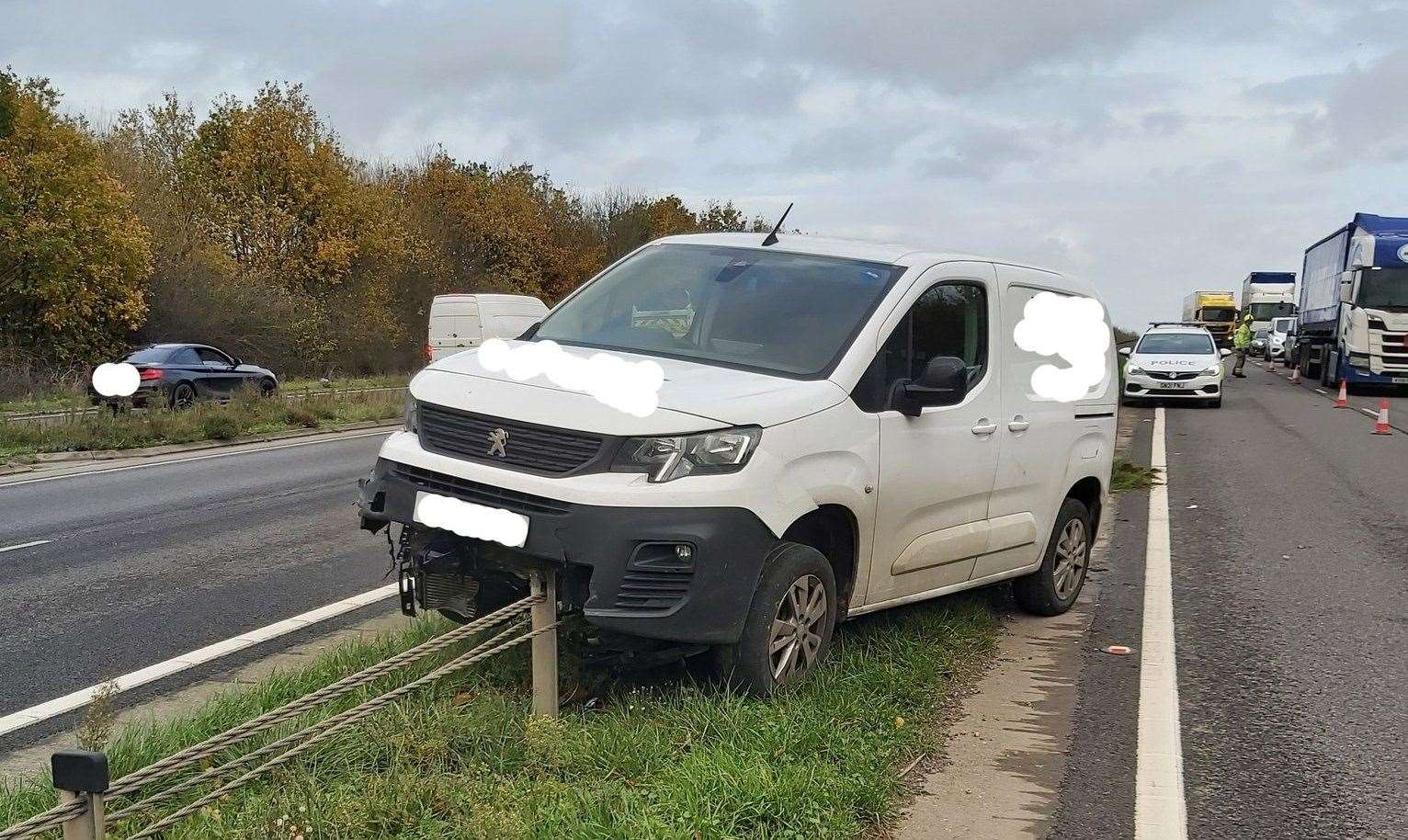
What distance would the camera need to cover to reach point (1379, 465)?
50.6ft

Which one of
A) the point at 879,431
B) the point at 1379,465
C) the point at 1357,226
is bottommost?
the point at 1379,465

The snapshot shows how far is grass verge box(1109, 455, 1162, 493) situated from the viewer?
1328cm

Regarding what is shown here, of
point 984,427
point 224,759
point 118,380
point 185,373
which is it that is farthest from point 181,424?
point 224,759

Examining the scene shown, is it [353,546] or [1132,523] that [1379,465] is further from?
[353,546]

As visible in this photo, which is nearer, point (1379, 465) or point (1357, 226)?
point (1379, 465)

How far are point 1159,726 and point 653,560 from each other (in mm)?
2298

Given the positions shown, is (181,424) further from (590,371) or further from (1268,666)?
(1268,666)

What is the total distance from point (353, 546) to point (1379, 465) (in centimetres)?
1232

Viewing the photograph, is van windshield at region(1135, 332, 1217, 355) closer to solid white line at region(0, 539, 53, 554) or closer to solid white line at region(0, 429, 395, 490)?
solid white line at region(0, 429, 395, 490)

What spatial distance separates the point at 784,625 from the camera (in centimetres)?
495

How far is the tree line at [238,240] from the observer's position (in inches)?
1374

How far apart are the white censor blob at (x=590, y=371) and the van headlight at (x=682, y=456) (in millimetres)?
141

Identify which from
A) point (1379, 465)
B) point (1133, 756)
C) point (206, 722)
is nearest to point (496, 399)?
point (206, 722)

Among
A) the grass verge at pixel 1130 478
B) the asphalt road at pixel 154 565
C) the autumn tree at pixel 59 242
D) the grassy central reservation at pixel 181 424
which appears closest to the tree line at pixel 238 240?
the autumn tree at pixel 59 242
